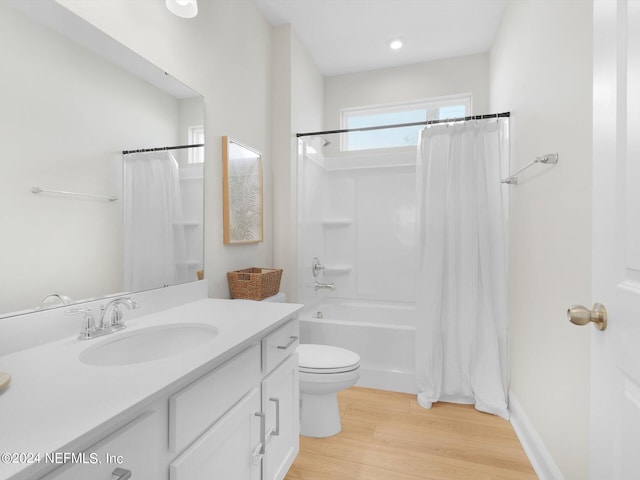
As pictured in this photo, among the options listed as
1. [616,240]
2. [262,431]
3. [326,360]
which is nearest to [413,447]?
[326,360]

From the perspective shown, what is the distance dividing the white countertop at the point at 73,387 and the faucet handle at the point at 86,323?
0.03 meters

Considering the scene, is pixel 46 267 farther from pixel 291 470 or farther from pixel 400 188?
pixel 400 188

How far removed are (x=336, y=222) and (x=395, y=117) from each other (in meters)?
1.26

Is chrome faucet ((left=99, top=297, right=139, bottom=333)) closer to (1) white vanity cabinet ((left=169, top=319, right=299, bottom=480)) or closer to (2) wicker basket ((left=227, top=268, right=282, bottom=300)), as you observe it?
(1) white vanity cabinet ((left=169, top=319, right=299, bottom=480))

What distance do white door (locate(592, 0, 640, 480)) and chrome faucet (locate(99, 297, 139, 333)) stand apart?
1370mm

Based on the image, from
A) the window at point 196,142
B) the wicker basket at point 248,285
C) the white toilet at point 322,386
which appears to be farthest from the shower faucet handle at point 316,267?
the window at point 196,142

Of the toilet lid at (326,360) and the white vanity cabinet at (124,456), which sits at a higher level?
the white vanity cabinet at (124,456)

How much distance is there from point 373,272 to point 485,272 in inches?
49.6

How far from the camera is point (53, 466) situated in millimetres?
509

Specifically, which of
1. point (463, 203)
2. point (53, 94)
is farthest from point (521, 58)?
point (53, 94)

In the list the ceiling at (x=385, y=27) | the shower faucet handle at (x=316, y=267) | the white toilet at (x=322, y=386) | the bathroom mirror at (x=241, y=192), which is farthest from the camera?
the shower faucet handle at (x=316, y=267)

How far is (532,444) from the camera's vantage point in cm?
168

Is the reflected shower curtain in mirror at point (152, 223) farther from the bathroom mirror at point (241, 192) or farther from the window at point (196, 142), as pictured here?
the bathroom mirror at point (241, 192)

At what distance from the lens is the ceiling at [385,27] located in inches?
94.9
